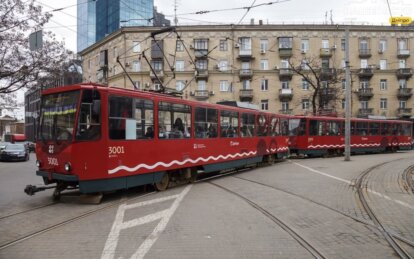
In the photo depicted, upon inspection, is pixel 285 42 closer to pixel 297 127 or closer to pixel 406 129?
pixel 406 129

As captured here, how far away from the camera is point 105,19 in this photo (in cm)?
4175

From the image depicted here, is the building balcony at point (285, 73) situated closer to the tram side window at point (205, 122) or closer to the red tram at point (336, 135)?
the red tram at point (336, 135)

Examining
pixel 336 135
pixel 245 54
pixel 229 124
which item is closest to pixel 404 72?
pixel 245 54

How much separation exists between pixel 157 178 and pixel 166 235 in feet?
15.3

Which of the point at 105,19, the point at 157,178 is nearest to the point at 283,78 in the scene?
the point at 105,19

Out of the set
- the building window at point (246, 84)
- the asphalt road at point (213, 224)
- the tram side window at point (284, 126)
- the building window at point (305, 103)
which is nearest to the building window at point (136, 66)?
the building window at point (246, 84)

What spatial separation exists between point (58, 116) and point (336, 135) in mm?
23435

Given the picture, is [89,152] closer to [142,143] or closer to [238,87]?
[142,143]

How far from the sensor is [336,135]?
2895 cm

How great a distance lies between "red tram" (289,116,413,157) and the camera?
88.3 feet

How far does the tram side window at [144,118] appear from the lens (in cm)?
1038

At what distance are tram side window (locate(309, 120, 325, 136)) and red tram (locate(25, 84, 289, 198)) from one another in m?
15.0

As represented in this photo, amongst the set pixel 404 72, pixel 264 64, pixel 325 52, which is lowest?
pixel 404 72

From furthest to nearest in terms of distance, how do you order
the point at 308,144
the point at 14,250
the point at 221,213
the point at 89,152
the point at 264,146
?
the point at 308,144
the point at 264,146
the point at 89,152
the point at 221,213
the point at 14,250
